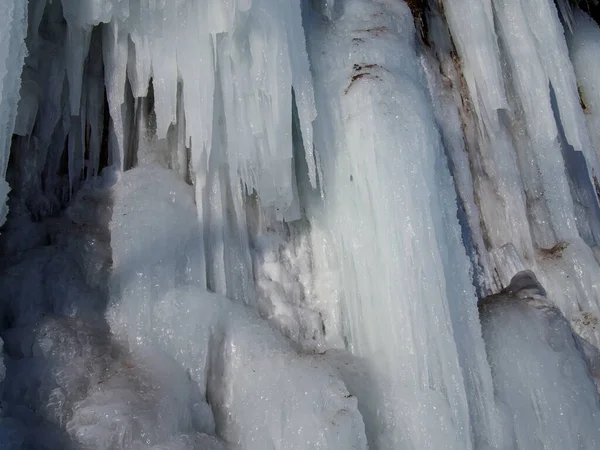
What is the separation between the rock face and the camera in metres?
3.31

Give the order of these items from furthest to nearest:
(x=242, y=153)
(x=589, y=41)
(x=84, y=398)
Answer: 1. (x=589, y=41)
2. (x=242, y=153)
3. (x=84, y=398)

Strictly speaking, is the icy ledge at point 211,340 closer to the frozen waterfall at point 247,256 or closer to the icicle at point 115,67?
the frozen waterfall at point 247,256

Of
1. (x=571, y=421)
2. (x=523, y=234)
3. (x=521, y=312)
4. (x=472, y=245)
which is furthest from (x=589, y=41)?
(x=571, y=421)

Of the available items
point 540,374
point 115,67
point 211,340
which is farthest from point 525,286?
point 115,67

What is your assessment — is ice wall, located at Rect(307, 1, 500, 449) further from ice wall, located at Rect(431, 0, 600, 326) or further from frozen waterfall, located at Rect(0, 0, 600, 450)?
ice wall, located at Rect(431, 0, 600, 326)

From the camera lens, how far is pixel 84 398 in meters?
2.82

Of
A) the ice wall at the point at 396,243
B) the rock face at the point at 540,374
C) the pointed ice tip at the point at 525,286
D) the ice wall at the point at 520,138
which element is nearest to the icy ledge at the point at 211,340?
the ice wall at the point at 396,243

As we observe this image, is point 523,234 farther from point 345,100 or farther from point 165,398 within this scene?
point 165,398

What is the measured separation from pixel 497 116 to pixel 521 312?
1786mm

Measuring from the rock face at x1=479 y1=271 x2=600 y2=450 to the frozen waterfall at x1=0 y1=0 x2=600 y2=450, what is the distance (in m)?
0.01

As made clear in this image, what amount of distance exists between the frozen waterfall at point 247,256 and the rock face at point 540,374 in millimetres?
11

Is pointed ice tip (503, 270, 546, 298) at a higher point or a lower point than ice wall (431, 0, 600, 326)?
lower

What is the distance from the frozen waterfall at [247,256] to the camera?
9.50 feet

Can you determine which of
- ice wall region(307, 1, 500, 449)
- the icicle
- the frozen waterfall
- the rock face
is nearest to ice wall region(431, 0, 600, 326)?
the frozen waterfall
